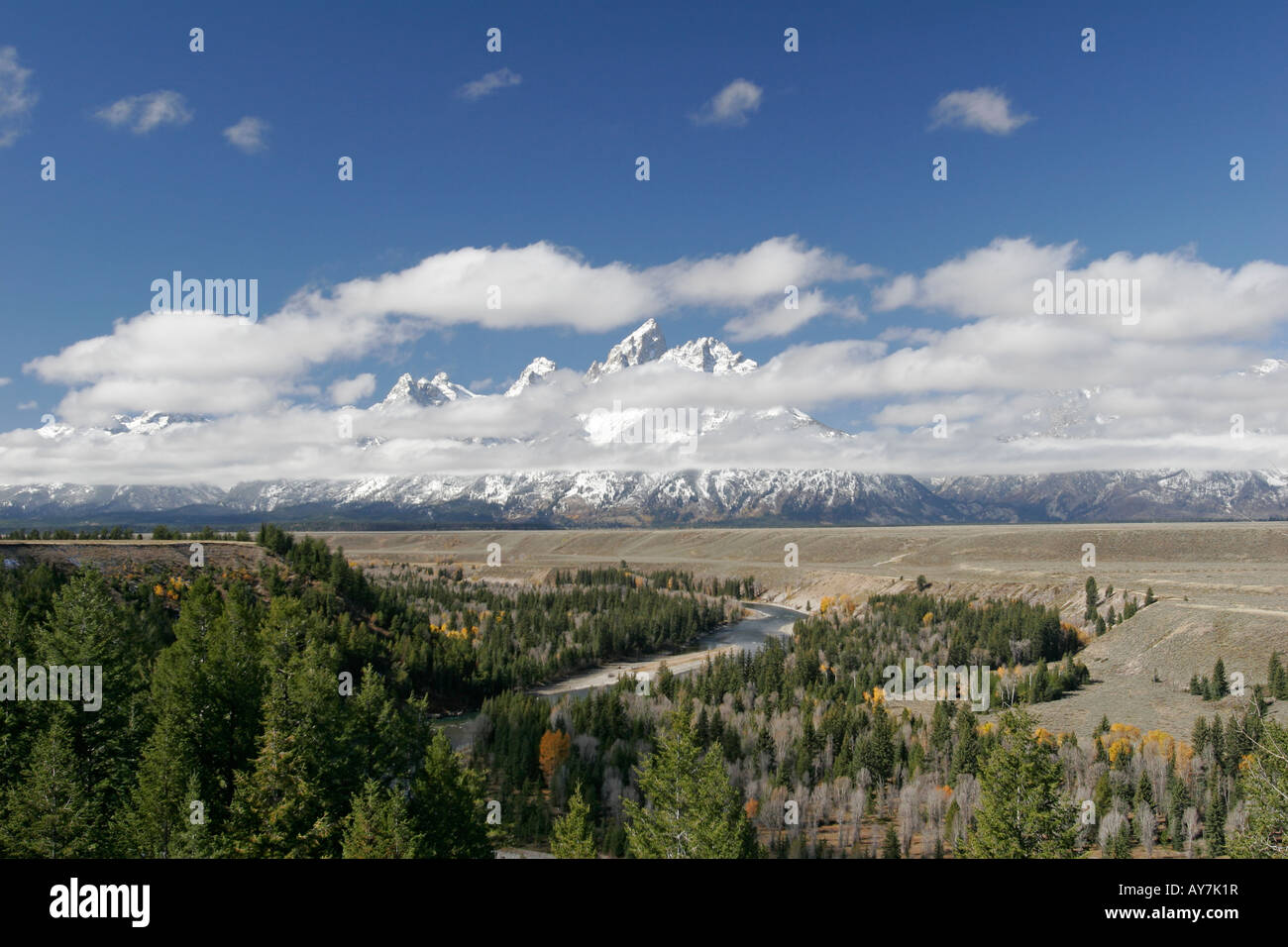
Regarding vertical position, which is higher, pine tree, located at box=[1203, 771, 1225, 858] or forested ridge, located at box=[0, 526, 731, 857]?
forested ridge, located at box=[0, 526, 731, 857]

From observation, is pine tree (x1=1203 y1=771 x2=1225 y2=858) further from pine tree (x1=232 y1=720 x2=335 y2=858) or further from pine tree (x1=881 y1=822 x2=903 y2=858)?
pine tree (x1=232 y1=720 x2=335 y2=858)

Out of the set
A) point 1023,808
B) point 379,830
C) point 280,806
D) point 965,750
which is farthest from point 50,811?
point 965,750

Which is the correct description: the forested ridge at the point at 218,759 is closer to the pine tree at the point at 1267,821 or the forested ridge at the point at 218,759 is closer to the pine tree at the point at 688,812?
the pine tree at the point at 688,812

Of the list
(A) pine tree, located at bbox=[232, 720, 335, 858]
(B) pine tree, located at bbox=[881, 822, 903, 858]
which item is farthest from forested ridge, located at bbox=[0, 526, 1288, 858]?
(B) pine tree, located at bbox=[881, 822, 903, 858]

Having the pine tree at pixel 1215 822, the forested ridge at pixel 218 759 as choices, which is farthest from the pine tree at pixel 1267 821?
the forested ridge at pixel 218 759
